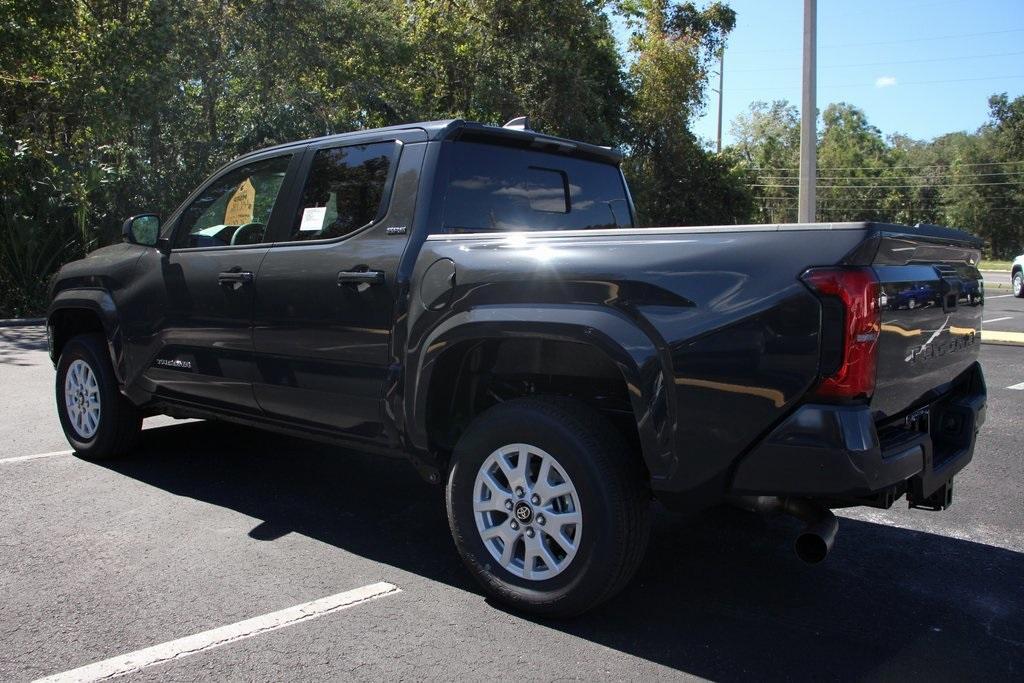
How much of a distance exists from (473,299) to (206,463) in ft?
9.91

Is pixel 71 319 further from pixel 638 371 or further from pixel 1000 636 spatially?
pixel 1000 636

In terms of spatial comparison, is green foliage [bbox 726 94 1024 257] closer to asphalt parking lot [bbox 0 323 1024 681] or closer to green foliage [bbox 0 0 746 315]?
green foliage [bbox 0 0 746 315]

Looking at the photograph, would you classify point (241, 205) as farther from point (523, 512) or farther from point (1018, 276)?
point (1018, 276)

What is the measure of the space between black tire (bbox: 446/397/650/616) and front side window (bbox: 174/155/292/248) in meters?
1.96

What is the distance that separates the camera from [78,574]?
3.81 metres

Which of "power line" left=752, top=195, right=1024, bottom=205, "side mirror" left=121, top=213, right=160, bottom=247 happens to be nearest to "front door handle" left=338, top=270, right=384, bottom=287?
"side mirror" left=121, top=213, right=160, bottom=247

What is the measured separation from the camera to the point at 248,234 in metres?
4.75

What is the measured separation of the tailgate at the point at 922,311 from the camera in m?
2.86

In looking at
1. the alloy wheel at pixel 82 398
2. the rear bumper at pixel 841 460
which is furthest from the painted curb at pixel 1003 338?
the alloy wheel at pixel 82 398

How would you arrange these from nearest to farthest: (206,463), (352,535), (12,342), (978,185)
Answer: (352,535)
(206,463)
(12,342)
(978,185)

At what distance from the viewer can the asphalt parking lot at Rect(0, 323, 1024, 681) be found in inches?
120

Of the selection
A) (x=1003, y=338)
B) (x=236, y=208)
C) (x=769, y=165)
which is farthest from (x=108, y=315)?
(x=769, y=165)

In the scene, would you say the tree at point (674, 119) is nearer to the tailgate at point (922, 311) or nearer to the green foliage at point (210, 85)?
the green foliage at point (210, 85)

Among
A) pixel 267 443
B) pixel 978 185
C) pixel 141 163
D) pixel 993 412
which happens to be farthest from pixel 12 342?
pixel 978 185
